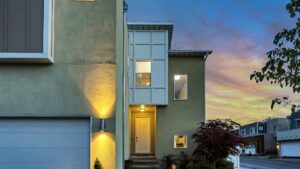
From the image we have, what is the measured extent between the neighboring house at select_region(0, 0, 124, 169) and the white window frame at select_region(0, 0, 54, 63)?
0.09ft

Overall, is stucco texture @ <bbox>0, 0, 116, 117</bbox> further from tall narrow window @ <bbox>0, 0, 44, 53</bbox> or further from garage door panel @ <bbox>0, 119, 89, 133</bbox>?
tall narrow window @ <bbox>0, 0, 44, 53</bbox>

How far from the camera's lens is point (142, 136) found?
2305 cm

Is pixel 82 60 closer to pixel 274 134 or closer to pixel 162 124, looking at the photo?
pixel 162 124

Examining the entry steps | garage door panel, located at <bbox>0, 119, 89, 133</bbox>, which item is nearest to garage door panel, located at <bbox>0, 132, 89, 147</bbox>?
garage door panel, located at <bbox>0, 119, 89, 133</bbox>

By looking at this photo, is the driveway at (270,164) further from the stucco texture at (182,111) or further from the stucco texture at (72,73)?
the stucco texture at (72,73)

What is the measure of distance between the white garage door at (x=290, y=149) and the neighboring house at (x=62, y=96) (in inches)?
1955

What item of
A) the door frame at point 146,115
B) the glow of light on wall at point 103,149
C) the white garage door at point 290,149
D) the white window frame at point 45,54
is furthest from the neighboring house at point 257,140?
the white window frame at point 45,54

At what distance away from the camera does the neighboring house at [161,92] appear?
71.5 feet

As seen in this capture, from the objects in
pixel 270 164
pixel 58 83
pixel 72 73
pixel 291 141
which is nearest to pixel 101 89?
pixel 72 73

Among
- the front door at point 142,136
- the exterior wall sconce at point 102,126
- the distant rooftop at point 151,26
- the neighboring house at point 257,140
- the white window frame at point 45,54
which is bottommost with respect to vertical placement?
the neighboring house at point 257,140

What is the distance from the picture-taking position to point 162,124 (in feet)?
73.6

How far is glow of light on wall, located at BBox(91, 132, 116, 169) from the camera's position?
37.9 feet

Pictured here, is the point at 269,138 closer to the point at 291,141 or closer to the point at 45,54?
the point at 291,141

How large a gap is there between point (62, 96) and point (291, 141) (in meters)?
52.4
